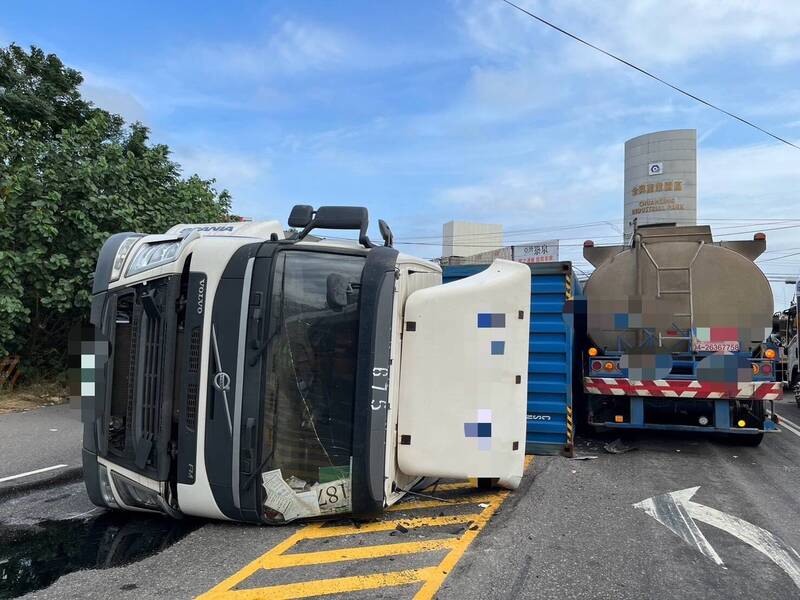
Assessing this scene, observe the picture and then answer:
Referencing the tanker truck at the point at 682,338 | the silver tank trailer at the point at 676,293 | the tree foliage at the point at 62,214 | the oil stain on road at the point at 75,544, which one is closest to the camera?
the oil stain on road at the point at 75,544

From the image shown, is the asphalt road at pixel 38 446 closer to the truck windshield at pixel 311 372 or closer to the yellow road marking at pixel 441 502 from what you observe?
the truck windshield at pixel 311 372

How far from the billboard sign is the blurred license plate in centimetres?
3821

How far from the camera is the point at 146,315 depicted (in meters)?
4.15

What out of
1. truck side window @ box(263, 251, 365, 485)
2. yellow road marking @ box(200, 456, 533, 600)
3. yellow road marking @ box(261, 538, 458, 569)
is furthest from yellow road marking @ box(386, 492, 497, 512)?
truck side window @ box(263, 251, 365, 485)

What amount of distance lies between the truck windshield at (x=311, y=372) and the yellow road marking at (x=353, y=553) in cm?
37

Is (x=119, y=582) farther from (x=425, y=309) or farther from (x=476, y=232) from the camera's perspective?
(x=476, y=232)

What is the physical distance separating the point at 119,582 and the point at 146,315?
1.78 m

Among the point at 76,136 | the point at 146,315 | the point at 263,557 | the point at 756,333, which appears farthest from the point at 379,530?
the point at 76,136

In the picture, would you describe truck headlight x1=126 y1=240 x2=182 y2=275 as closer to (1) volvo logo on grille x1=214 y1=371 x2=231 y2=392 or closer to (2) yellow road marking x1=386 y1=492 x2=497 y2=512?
(1) volvo logo on grille x1=214 y1=371 x2=231 y2=392

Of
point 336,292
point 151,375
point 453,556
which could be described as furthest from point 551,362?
point 151,375

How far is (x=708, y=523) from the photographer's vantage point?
4.55m

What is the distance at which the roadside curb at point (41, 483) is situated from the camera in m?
5.31

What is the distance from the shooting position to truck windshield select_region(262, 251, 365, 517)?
3908mm

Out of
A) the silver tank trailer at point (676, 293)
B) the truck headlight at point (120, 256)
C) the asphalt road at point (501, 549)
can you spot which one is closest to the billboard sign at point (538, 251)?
the silver tank trailer at point (676, 293)
